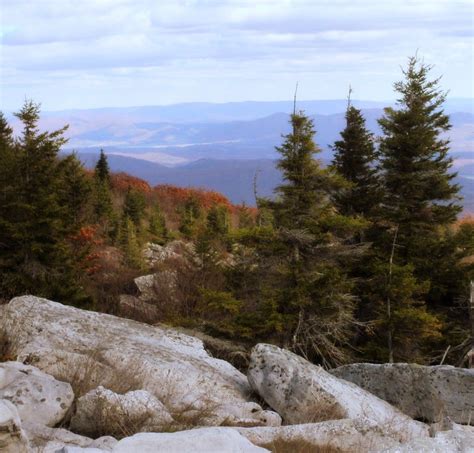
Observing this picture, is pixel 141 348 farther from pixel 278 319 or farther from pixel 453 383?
pixel 278 319

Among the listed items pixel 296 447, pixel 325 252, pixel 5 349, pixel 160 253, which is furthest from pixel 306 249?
pixel 160 253

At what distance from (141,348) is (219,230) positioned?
2623cm

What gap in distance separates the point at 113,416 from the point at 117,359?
1892 millimetres

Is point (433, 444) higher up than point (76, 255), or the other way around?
point (433, 444)

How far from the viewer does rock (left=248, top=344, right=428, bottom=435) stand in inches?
252

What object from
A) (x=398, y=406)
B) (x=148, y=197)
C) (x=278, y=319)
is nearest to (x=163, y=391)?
(x=398, y=406)

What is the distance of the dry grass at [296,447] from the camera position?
4.70 m

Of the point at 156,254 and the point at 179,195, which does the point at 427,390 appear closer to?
the point at 156,254

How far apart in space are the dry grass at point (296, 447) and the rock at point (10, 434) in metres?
1.92

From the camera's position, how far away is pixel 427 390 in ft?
26.7

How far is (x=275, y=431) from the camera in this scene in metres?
5.19

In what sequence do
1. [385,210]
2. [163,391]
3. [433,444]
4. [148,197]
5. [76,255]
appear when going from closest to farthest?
[433,444]
[163,391]
[385,210]
[76,255]
[148,197]

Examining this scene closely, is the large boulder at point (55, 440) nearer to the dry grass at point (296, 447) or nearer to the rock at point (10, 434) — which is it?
the rock at point (10, 434)

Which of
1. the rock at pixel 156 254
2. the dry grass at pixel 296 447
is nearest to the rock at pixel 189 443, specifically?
the dry grass at pixel 296 447
